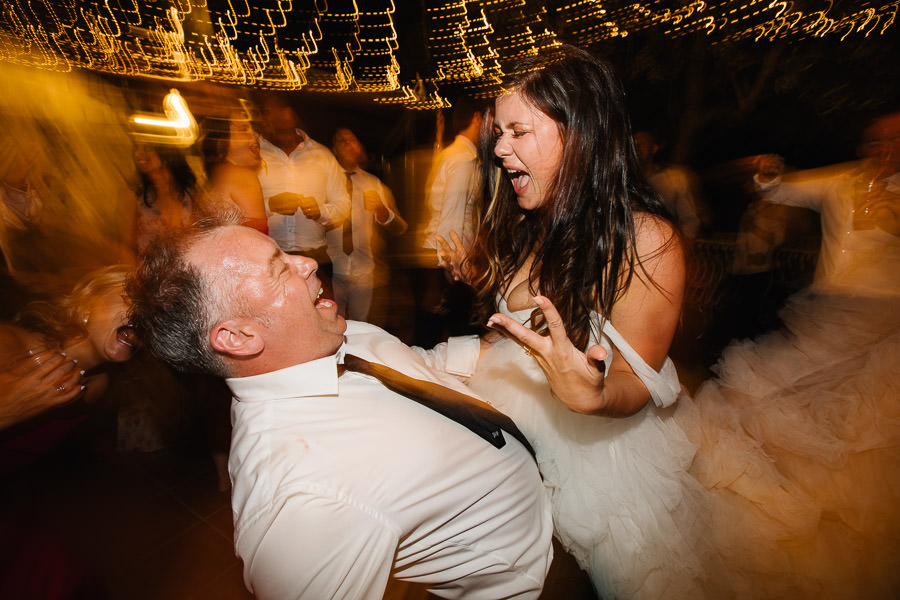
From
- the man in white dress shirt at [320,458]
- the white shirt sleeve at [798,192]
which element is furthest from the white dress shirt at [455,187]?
the white shirt sleeve at [798,192]

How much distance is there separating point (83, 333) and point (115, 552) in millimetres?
1619

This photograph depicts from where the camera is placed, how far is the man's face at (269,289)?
1297mm

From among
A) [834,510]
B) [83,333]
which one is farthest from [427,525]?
[83,333]

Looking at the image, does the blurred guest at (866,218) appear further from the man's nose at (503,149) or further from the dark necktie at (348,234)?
the dark necktie at (348,234)

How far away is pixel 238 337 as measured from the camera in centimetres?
131

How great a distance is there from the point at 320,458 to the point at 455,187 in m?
2.96

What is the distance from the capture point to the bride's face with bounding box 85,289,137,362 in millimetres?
1621

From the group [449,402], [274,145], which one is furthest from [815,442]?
[274,145]

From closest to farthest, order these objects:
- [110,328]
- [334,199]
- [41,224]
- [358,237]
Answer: [110,328] < [41,224] < [334,199] < [358,237]

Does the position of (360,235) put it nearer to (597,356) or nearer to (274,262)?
(274,262)

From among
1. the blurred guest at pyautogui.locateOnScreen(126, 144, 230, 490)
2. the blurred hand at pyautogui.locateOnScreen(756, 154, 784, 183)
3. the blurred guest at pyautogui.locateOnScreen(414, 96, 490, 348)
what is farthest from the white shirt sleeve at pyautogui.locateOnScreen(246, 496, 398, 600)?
the blurred hand at pyautogui.locateOnScreen(756, 154, 784, 183)

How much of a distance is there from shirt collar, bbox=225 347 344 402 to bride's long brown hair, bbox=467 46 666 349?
793mm

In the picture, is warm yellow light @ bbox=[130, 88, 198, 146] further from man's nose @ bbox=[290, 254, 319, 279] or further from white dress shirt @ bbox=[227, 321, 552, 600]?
white dress shirt @ bbox=[227, 321, 552, 600]

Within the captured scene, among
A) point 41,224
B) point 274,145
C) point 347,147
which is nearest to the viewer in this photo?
point 41,224
